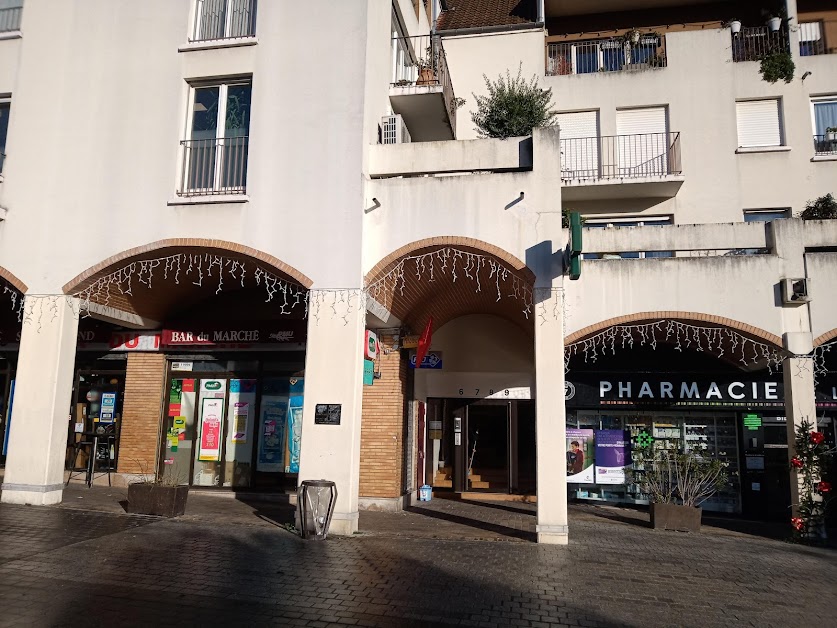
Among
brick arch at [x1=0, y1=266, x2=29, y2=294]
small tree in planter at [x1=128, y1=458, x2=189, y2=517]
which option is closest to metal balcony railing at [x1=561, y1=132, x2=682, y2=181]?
small tree in planter at [x1=128, y1=458, x2=189, y2=517]

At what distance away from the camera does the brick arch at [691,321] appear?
411 inches

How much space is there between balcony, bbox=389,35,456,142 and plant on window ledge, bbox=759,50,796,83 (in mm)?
7637

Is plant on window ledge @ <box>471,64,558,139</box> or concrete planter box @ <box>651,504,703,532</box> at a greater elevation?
plant on window ledge @ <box>471,64,558,139</box>

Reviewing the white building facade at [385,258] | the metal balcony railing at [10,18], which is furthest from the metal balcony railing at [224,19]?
the metal balcony railing at [10,18]

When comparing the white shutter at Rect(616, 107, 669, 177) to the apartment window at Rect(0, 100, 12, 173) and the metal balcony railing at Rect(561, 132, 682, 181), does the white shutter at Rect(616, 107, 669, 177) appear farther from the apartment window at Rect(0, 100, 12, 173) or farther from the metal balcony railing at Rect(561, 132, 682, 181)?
the apartment window at Rect(0, 100, 12, 173)

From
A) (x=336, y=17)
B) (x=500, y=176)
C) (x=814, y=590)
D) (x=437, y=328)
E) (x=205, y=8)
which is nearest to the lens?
(x=814, y=590)

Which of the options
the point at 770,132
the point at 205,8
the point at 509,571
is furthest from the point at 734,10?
the point at 509,571

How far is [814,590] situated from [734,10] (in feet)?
48.5

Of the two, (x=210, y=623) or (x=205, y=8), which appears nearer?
(x=210, y=623)

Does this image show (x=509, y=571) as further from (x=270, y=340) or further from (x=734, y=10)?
(x=734, y=10)

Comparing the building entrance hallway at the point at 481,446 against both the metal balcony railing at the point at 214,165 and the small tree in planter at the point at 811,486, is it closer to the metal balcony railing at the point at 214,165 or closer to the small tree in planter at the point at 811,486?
the small tree in planter at the point at 811,486

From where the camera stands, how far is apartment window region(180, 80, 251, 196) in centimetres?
1076

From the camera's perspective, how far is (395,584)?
6676 millimetres

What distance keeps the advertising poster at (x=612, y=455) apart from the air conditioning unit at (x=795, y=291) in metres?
5.04
